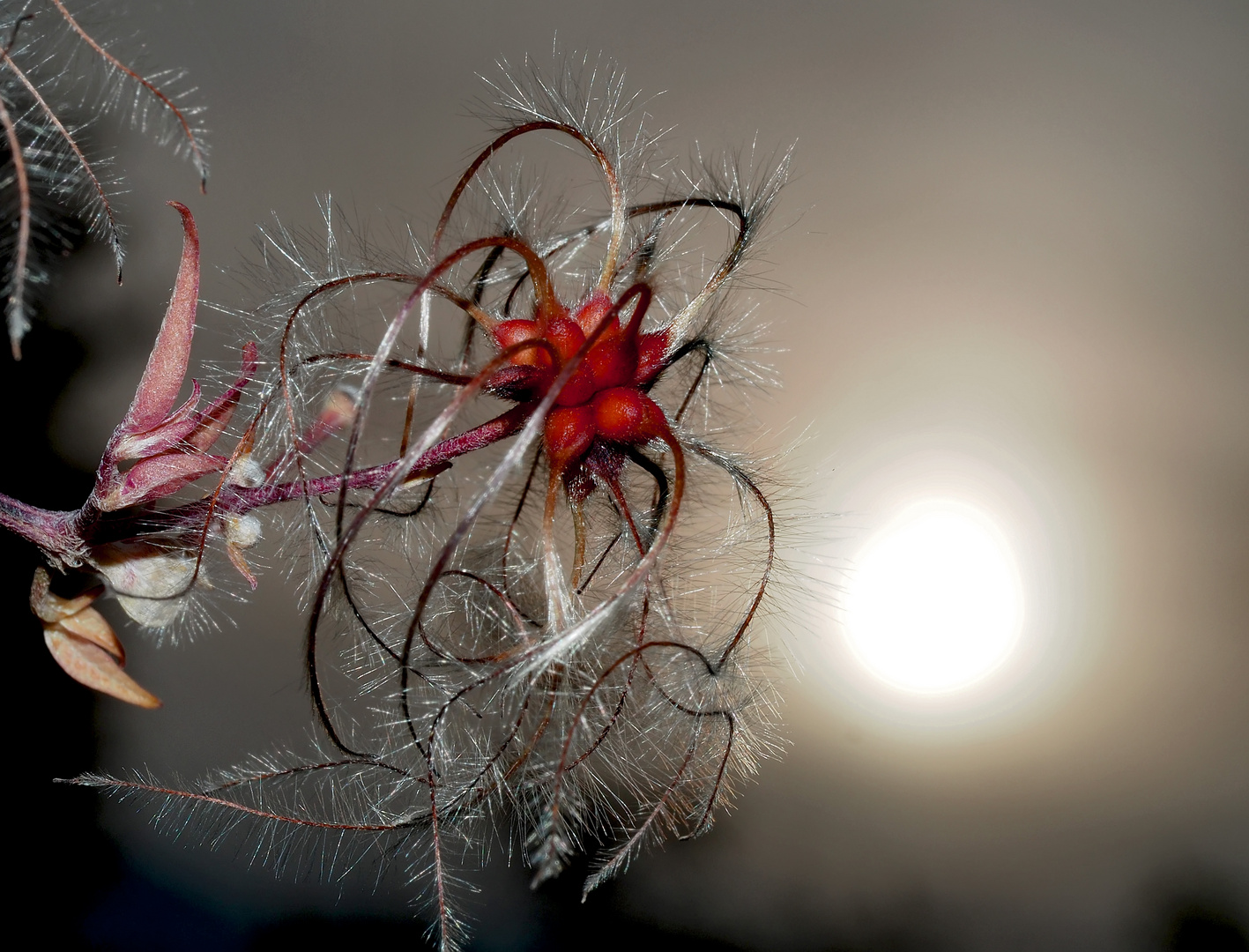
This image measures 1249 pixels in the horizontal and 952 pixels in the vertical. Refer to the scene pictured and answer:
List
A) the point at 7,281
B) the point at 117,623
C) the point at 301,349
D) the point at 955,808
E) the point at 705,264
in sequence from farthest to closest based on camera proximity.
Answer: the point at 955,808 < the point at 117,623 < the point at 705,264 < the point at 301,349 < the point at 7,281

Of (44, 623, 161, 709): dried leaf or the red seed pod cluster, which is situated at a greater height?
the red seed pod cluster

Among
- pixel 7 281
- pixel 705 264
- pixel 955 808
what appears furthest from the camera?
pixel 955 808

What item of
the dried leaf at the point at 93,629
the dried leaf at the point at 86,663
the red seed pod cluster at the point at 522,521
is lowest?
the dried leaf at the point at 86,663

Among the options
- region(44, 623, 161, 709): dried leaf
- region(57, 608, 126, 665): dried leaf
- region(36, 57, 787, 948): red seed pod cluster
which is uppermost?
region(36, 57, 787, 948): red seed pod cluster

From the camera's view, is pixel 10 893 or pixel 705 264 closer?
pixel 705 264

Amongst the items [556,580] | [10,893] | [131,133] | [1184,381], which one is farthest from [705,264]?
[10,893]

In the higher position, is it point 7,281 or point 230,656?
point 7,281

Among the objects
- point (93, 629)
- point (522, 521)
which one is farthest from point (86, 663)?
point (522, 521)

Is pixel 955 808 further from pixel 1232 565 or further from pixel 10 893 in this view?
pixel 10 893
